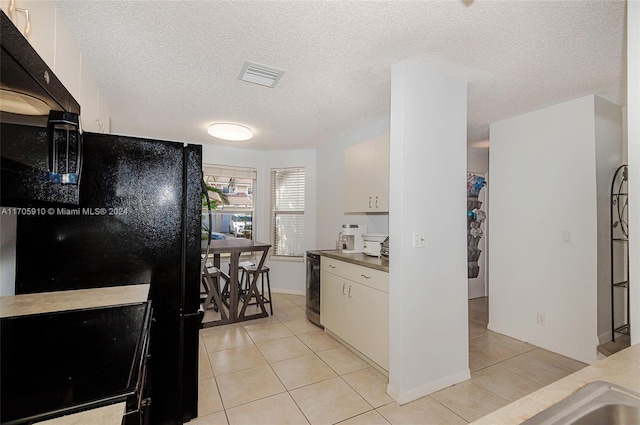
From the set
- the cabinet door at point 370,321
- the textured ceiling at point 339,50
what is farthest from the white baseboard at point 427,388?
the textured ceiling at point 339,50

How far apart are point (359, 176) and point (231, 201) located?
2.62m

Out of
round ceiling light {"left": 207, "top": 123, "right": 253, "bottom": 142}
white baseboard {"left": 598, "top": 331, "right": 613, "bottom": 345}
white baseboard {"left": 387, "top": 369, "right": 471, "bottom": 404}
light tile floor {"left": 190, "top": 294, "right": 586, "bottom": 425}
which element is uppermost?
round ceiling light {"left": 207, "top": 123, "right": 253, "bottom": 142}

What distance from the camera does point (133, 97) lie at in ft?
9.20

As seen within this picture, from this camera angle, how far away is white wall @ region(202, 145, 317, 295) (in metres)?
4.91

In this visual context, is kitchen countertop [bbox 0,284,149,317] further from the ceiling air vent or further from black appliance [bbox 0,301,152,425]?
the ceiling air vent

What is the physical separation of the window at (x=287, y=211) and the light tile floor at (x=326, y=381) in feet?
6.34

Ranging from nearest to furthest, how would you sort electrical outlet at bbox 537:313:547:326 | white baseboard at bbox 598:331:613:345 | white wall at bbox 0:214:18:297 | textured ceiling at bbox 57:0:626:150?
1. white wall at bbox 0:214:18:297
2. textured ceiling at bbox 57:0:626:150
3. white baseboard at bbox 598:331:613:345
4. electrical outlet at bbox 537:313:547:326

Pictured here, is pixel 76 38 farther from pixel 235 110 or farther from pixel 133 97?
pixel 235 110

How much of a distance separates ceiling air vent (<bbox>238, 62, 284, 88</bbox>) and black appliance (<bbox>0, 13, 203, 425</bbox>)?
0.86m

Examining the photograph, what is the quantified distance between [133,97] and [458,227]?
10.8ft

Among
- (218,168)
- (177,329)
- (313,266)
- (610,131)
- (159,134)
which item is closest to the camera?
(177,329)

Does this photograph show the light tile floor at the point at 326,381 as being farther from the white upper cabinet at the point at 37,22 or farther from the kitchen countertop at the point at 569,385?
the white upper cabinet at the point at 37,22

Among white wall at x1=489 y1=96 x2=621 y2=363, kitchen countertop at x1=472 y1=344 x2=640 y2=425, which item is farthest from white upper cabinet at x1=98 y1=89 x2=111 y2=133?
white wall at x1=489 y1=96 x2=621 y2=363

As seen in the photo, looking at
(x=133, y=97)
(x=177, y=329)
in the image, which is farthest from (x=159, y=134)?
(x=177, y=329)
